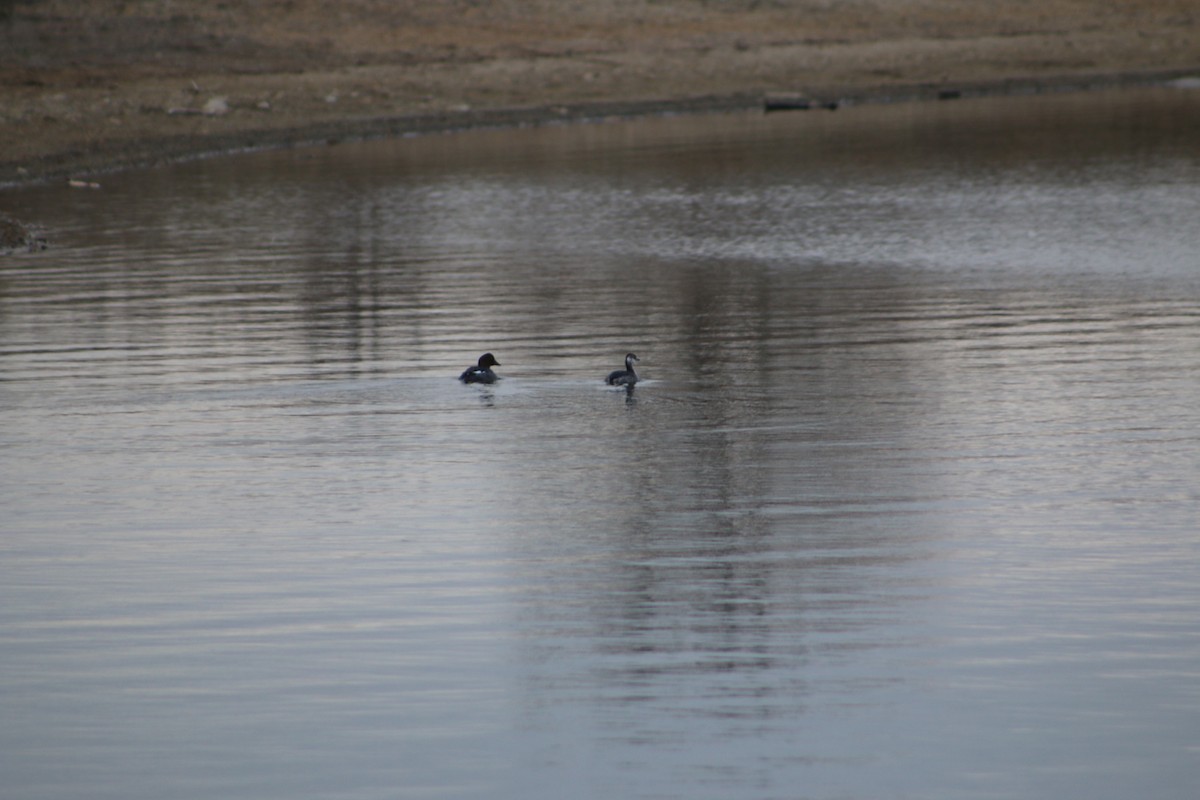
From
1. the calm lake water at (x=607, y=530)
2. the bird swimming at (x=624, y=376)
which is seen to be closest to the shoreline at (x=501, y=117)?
the calm lake water at (x=607, y=530)

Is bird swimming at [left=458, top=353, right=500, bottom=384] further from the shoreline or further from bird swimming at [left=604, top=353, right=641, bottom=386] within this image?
the shoreline

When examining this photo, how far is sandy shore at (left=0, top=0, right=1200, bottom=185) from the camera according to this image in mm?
56625

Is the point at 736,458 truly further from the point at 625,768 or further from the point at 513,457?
the point at 625,768

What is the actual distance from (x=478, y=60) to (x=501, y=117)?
666 centimetres

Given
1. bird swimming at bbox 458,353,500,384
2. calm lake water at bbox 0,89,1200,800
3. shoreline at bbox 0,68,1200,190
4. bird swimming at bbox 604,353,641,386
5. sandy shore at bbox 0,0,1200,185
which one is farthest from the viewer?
sandy shore at bbox 0,0,1200,185

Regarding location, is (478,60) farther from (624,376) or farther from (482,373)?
(624,376)

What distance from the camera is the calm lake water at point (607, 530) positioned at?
934 cm

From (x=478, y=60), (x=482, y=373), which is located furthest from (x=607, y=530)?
(x=478, y=60)

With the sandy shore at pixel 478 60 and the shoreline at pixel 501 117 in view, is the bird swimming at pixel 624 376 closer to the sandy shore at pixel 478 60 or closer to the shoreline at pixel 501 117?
the shoreline at pixel 501 117

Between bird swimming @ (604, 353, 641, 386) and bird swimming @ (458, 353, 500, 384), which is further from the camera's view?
bird swimming @ (458, 353, 500, 384)

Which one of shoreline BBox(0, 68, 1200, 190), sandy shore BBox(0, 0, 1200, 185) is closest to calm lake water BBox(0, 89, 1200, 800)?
shoreline BBox(0, 68, 1200, 190)

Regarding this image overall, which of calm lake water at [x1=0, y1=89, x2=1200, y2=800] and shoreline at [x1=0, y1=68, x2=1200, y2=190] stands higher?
shoreline at [x1=0, y1=68, x2=1200, y2=190]

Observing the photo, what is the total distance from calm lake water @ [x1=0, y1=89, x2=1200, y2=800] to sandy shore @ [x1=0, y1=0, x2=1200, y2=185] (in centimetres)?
2736

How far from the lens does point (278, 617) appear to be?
11484mm
